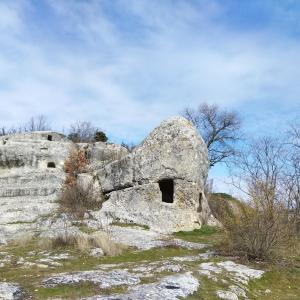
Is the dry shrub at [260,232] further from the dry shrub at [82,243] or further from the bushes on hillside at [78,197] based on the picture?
the bushes on hillside at [78,197]

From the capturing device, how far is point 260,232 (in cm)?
1636

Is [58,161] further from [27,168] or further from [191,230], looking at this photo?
[191,230]

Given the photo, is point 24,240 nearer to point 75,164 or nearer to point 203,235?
point 203,235

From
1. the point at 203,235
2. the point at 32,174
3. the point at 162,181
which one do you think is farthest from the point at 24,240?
the point at 32,174

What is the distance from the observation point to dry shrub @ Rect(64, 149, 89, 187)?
100 ft

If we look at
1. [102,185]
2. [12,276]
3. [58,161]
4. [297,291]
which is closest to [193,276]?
[297,291]

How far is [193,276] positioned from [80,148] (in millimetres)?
21319

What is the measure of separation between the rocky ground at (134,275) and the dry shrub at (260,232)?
86 cm

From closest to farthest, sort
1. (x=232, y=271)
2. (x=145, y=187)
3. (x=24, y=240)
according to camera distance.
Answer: (x=232, y=271) → (x=24, y=240) → (x=145, y=187)

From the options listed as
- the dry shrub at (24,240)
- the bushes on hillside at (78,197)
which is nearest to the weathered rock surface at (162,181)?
the bushes on hillside at (78,197)

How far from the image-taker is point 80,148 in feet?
109

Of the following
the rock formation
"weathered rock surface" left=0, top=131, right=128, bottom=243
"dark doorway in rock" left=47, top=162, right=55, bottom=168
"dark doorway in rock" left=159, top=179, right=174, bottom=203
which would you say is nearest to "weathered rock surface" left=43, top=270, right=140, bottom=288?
"weathered rock surface" left=0, top=131, right=128, bottom=243

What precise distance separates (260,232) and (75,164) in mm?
17372

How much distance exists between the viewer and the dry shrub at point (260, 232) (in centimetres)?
1638
